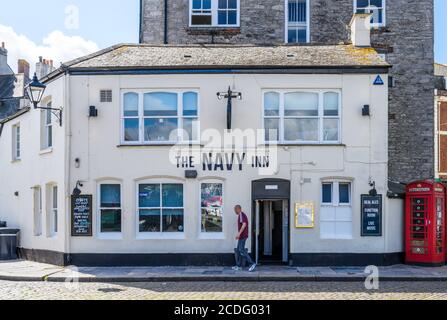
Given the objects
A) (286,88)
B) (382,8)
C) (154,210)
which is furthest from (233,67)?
(382,8)

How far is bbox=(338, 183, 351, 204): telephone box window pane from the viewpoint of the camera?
62.2ft

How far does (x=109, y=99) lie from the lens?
1912 cm

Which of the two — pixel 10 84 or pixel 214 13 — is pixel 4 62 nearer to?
pixel 10 84

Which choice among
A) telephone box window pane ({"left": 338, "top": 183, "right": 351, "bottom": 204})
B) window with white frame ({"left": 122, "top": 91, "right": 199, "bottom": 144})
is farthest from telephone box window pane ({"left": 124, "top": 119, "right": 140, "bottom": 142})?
telephone box window pane ({"left": 338, "top": 183, "right": 351, "bottom": 204})

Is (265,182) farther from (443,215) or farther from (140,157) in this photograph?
(443,215)

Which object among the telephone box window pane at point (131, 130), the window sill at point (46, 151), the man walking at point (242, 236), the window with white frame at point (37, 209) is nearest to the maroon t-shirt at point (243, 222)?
the man walking at point (242, 236)

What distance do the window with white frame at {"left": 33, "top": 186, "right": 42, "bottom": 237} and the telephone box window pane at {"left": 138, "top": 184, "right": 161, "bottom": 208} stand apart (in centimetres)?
431

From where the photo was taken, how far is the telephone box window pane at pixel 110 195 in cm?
1908

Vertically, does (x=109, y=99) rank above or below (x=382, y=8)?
below

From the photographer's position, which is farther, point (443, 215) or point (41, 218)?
point (41, 218)

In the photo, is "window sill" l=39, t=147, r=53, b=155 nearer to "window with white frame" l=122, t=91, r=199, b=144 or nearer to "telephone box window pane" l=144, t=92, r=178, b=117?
"window with white frame" l=122, t=91, r=199, b=144

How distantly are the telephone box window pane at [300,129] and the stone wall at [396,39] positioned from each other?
28.2 feet

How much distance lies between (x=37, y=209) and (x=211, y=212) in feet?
21.4
